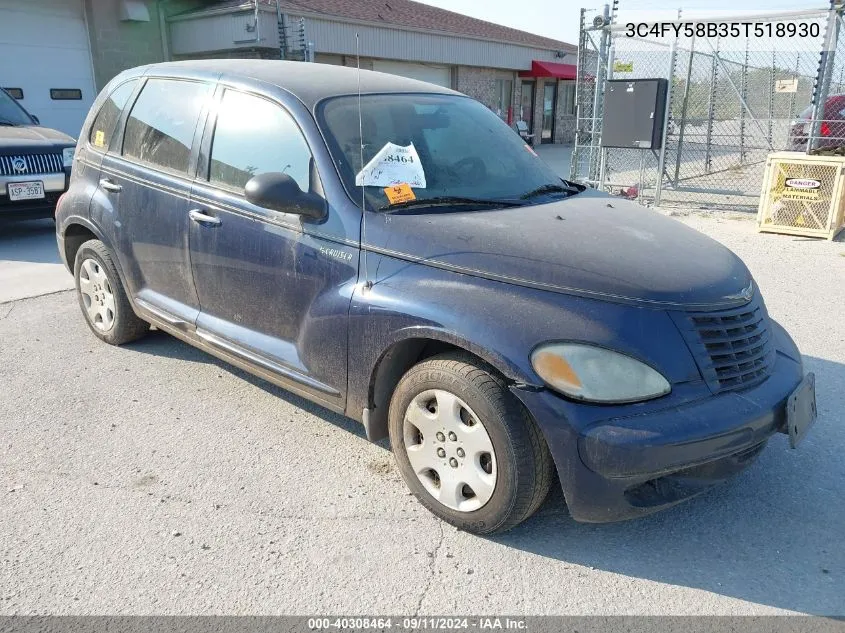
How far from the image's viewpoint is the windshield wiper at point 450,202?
3.09m

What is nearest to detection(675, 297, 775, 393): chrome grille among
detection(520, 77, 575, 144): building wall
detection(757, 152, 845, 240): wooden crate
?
detection(757, 152, 845, 240): wooden crate

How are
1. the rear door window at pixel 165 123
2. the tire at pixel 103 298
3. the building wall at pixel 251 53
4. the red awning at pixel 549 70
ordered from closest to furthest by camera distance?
the rear door window at pixel 165 123
the tire at pixel 103 298
the building wall at pixel 251 53
the red awning at pixel 549 70

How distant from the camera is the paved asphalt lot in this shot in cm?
246

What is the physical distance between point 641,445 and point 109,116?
4033 mm

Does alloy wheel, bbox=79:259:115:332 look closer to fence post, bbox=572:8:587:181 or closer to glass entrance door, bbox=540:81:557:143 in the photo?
fence post, bbox=572:8:587:181

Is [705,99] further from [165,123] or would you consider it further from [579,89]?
[165,123]

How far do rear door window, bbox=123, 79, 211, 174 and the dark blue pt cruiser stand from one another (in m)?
0.02

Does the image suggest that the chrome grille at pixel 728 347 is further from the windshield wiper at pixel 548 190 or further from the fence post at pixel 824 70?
the fence post at pixel 824 70

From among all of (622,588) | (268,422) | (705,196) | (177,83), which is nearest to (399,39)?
(705,196)

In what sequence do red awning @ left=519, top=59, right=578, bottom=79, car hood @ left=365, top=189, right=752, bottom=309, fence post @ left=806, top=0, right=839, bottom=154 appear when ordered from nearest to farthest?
1. car hood @ left=365, top=189, right=752, bottom=309
2. fence post @ left=806, top=0, right=839, bottom=154
3. red awning @ left=519, top=59, right=578, bottom=79

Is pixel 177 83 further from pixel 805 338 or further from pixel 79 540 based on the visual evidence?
pixel 805 338

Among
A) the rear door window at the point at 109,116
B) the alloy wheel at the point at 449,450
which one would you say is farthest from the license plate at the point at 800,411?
the rear door window at the point at 109,116

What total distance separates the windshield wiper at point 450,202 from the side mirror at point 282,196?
306mm

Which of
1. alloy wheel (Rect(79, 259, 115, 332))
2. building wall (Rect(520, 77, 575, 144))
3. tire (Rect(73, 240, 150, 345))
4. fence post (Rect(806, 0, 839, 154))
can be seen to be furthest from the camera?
building wall (Rect(520, 77, 575, 144))
